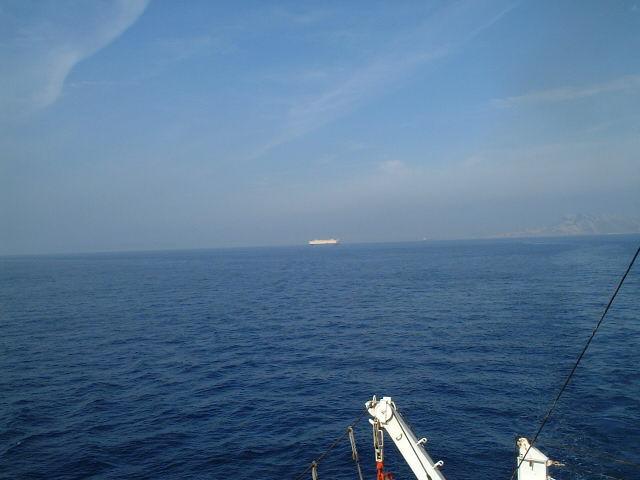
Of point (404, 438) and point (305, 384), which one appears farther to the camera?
point (305, 384)

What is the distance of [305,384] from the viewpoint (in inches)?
1848

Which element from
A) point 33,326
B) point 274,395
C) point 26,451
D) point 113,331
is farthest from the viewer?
point 33,326

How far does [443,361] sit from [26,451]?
136 feet

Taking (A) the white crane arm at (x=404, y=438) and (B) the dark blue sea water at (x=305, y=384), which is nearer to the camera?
(A) the white crane arm at (x=404, y=438)

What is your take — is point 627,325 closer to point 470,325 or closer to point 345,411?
point 470,325

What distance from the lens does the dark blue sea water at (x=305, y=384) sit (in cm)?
3212

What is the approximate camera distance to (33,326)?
7662 centimetres

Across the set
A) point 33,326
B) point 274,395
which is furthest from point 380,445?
point 33,326

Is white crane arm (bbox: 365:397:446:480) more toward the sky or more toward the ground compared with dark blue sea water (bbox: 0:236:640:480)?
more toward the sky

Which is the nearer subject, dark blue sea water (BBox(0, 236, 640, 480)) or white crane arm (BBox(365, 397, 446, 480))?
white crane arm (BBox(365, 397, 446, 480))

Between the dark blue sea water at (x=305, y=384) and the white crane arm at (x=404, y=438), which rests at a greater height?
the white crane arm at (x=404, y=438)

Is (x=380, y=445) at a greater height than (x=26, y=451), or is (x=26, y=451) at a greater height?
(x=380, y=445)

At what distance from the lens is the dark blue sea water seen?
3212cm

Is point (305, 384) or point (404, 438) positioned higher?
point (404, 438)
